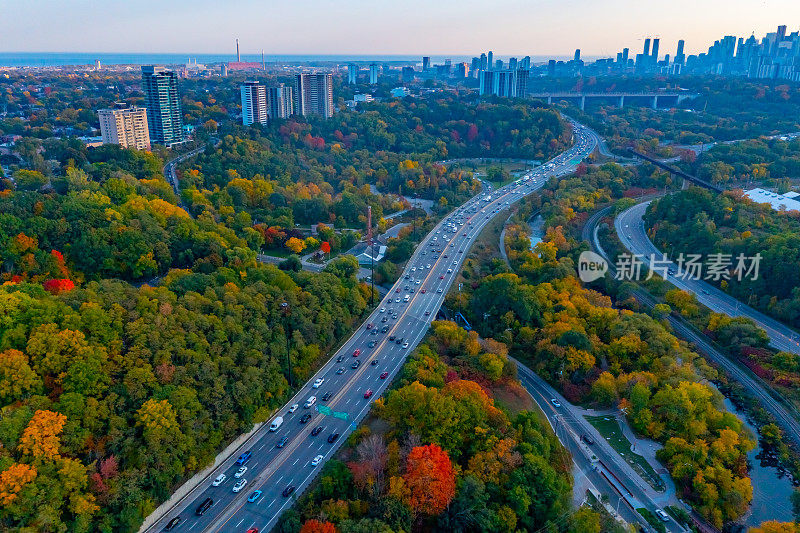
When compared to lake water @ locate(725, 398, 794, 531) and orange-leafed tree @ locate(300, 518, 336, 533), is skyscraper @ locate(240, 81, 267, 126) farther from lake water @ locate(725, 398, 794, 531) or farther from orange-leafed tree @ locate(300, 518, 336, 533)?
lake water @ locate(725, 398, 794, 531)

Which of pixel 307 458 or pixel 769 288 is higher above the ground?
pixel 769 288

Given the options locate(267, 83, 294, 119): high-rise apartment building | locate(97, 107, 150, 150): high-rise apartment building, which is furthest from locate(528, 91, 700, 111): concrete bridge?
locate(97, 107, 150, 150): high-rise apartment building

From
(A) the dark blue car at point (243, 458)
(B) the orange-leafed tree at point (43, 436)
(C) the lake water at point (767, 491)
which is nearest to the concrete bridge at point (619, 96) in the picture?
(C) the lake water at point (767, 491)

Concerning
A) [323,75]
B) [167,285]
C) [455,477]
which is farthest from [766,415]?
[323,75]

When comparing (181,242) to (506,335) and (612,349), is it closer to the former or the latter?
(506,335)

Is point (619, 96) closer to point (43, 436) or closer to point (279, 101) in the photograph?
point (279, 101)

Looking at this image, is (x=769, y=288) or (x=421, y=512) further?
(x=769, y=288)
